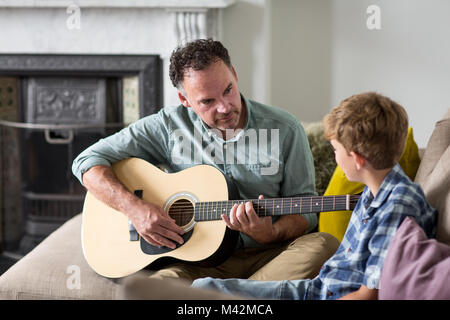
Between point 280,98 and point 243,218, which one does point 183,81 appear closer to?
point 243,218

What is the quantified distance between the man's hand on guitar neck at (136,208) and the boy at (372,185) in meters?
0.53

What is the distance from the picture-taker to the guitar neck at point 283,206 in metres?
1.29

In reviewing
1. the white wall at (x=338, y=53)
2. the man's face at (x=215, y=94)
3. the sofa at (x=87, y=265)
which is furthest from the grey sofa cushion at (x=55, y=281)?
the white wall at (x=338, y=53)

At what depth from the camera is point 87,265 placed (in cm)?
165

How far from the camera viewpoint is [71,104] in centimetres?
277

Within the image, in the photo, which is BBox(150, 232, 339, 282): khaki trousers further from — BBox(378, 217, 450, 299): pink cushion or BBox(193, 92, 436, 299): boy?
BBox(378, 217, 450, 299): pink cushion

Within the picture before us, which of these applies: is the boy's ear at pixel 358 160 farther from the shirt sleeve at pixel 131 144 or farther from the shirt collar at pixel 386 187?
the shirt sleeve at pixel 131 144

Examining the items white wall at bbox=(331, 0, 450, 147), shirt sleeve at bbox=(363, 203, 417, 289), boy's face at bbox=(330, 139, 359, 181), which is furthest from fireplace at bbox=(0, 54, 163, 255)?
shirt sleeve at bbox=(363, 203, 417, 289)

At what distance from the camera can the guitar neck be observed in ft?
4.24

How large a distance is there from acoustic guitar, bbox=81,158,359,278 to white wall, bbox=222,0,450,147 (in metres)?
1.08

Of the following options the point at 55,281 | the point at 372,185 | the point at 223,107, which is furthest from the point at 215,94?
the point at 55,281

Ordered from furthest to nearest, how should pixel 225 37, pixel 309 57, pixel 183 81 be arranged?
1. pixel 309 57
2. pixel 225 37
3. pixel 183 81

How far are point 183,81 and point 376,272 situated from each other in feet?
2.69
